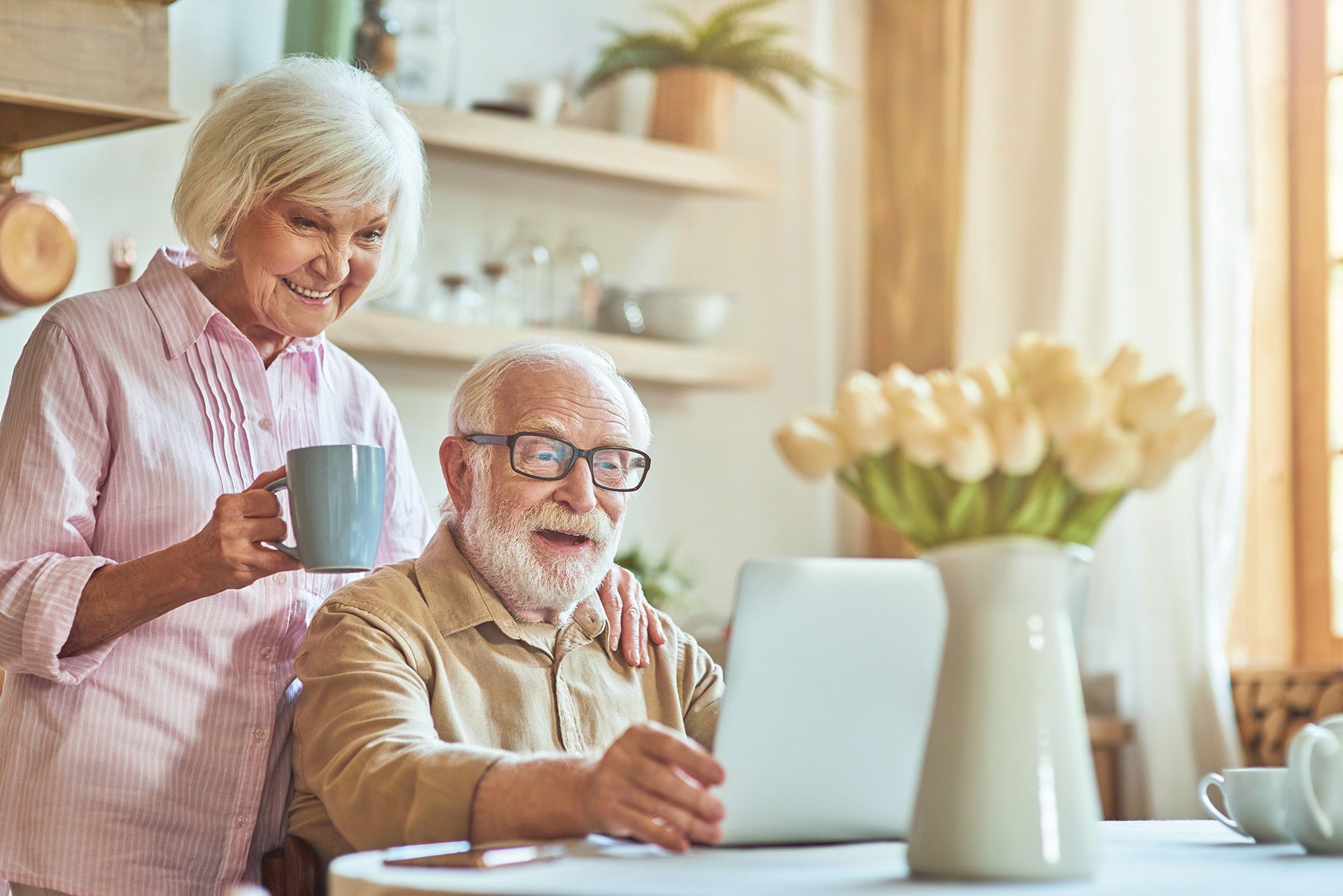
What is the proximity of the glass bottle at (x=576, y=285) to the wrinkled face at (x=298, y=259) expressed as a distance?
6.18 feet

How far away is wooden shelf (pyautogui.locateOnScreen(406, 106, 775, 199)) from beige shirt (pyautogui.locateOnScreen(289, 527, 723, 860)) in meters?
1.83

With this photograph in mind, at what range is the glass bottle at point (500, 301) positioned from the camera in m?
3.60

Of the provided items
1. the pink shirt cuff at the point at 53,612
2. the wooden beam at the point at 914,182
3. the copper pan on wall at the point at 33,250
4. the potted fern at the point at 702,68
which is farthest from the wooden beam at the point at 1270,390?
the pink shirt cuff at the point at 53,612

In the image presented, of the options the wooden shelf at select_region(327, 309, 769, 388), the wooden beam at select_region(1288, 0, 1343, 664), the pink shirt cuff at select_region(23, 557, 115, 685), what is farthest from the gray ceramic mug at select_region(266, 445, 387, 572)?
the wooden beam at select_region(1288, 0, 1343, 664)

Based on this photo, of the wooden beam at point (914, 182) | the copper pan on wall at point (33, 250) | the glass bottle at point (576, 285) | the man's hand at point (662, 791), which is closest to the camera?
the man's hand at point (662, 791)

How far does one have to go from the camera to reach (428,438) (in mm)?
3598

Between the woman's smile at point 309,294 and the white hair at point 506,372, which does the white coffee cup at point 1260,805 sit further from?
the woman's smile at point 309,294

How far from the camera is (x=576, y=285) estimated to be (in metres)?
3.77

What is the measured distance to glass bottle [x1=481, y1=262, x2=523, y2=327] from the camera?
3600mm

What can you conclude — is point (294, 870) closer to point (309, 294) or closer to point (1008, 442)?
point (309, 294)

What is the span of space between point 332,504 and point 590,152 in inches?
92.6

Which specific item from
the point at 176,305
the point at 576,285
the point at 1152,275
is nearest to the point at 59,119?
the point at 176,305

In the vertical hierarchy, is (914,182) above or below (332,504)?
above

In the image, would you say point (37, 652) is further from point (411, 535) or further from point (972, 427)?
point (972, 427)
